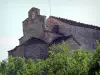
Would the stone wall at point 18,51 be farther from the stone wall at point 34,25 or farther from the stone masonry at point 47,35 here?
the stone wall at point 34,25

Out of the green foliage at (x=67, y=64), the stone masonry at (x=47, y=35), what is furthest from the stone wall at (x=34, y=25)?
the green foliage at (x=67, y=64)

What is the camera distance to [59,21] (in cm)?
3641

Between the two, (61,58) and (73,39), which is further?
(73,39)

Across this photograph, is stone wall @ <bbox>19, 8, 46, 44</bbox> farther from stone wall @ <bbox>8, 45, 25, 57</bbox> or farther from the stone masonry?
stone wall @ <bbox>8, 45, 25, 57</bbox>

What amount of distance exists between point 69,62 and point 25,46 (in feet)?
41.8

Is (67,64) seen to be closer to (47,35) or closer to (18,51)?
(47,35)

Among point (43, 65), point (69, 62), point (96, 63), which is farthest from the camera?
point (43, 65)

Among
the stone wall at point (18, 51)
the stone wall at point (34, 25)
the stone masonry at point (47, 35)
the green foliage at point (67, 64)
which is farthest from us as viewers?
the stone wall at point (34, 25)

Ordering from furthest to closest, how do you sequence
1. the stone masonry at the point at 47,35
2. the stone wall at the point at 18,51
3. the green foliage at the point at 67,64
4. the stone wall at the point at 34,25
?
the stone wall at the point at 34,25, the stone wall at the point at 18,51, the stone masonry at the point at 47,35, the green foliage at the point at 67,64

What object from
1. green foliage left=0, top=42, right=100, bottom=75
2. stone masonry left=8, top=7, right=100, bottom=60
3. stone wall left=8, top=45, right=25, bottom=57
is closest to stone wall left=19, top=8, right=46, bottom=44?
stone masonry left=8, top=7, right=100, bottom=60

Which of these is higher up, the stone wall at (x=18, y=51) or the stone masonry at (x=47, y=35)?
the stone masonry at (x=47, y=35)

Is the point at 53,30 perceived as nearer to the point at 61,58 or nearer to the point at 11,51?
the point at 11,51

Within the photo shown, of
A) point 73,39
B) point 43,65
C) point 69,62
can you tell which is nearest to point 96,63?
point 69,62

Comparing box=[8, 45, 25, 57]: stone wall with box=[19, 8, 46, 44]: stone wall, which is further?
box=[19, 8, 46, 44]: stone wall
